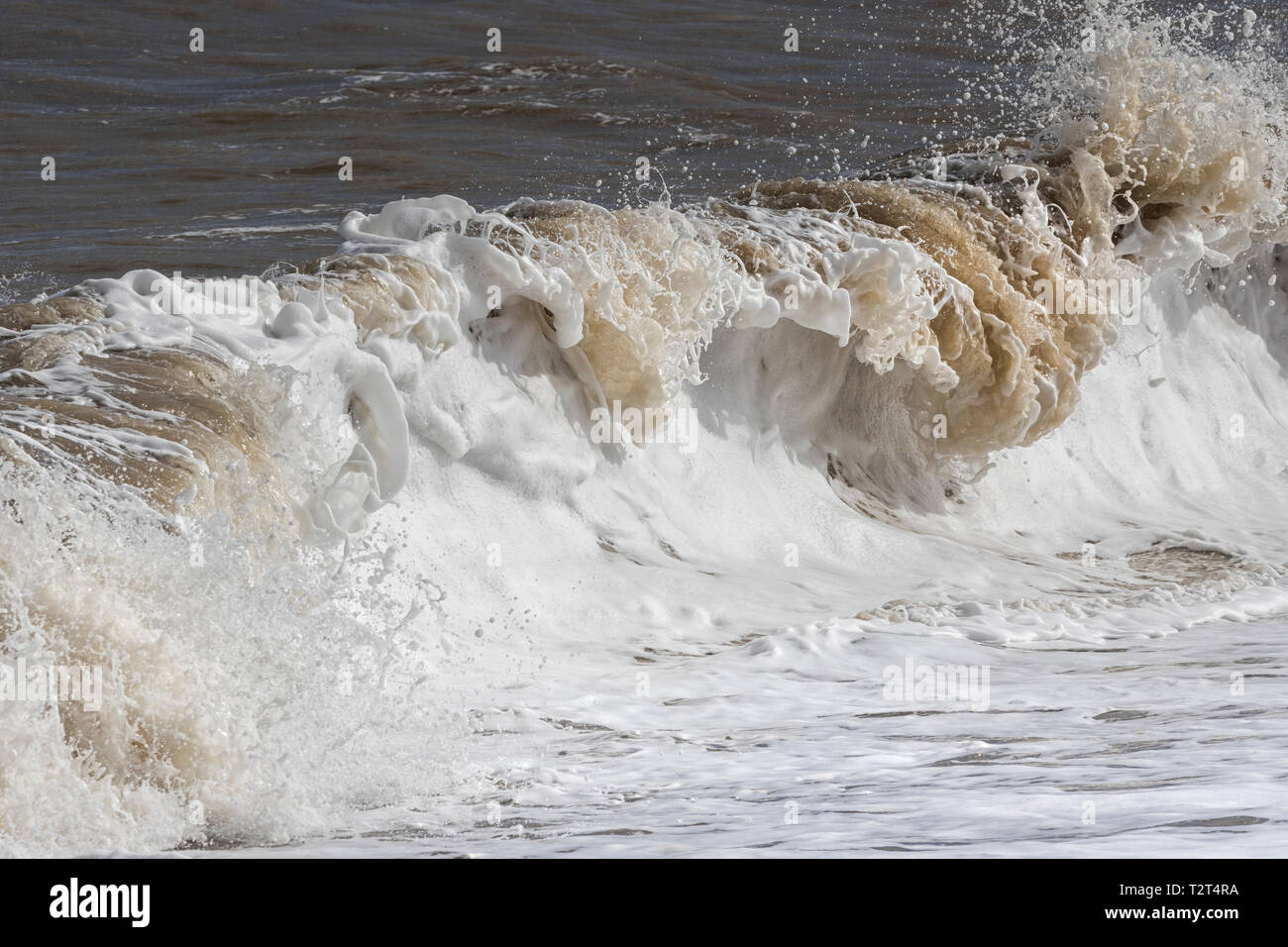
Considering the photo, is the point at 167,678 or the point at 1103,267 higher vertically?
the point at 1103,267

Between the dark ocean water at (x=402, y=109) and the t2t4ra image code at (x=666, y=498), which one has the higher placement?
the dark ocean water at (x=402, y=109)

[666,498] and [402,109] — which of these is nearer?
[666,498]

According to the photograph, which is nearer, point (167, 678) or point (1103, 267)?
point (167, 678)

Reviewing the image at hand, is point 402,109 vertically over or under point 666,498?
over

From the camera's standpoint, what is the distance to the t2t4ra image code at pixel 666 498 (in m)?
3.48

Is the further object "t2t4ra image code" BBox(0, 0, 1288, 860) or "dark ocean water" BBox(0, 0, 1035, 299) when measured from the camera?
"dark ocean water" BBox(0, 0, 1035, 299)

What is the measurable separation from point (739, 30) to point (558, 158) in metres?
5.72

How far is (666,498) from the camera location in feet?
20.4

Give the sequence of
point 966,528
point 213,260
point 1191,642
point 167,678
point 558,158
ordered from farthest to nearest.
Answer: point 558,158, point 213,260, point 966,528, point 1191,642, point 167,678

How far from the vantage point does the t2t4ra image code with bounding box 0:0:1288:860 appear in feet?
11.4

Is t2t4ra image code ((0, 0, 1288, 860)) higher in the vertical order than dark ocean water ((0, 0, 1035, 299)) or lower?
lower

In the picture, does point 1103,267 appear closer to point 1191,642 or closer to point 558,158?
point 1191,642

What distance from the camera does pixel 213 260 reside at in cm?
815
